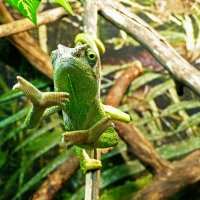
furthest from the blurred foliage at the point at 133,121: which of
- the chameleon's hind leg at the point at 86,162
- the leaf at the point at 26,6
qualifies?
the leaf at the point at 26,6

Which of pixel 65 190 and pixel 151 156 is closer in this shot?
pixel 151 156

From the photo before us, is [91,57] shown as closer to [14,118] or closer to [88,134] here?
[88,134]

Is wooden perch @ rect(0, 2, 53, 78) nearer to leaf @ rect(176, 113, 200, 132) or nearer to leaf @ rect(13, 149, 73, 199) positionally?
leaf @ rect(13, 149, 73, 199)

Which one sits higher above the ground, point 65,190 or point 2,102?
point 2,102

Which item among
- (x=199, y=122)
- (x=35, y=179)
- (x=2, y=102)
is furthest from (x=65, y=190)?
(x=199, y=122)

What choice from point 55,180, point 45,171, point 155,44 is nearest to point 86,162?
point 155,44

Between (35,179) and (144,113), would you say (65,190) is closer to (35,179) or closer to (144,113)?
(35,179)
